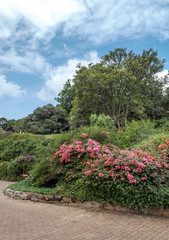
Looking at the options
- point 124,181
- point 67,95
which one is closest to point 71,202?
point 124,181

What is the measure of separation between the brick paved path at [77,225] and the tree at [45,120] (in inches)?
1251

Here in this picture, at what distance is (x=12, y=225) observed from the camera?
4223 millimetres

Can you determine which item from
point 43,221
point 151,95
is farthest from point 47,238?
point 151,95

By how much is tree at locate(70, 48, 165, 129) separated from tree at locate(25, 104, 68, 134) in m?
12.2

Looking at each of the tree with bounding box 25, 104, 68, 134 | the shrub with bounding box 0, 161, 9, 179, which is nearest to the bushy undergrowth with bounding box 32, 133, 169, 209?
the shrub with bounding box 0, 161, 9, 179

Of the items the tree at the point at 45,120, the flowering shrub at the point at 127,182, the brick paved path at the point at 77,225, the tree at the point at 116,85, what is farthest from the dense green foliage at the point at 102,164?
the tree at the point at 45,120

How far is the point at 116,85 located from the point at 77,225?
74.2 feet

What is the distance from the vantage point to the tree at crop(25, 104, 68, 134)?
3769 centimetres

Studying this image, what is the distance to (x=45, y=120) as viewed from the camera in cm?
3834

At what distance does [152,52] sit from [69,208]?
98.5ft

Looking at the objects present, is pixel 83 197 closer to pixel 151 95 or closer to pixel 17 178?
pixel 17 178

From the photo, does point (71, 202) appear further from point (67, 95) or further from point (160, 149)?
point (67, 95)

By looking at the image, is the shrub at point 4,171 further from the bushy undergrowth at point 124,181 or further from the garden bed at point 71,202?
the bushy undergrowth at point 124,181

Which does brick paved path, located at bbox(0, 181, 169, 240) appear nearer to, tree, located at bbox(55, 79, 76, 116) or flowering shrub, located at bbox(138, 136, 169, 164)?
flowering shrub, located at bbox(138, 136, 169, 164)
